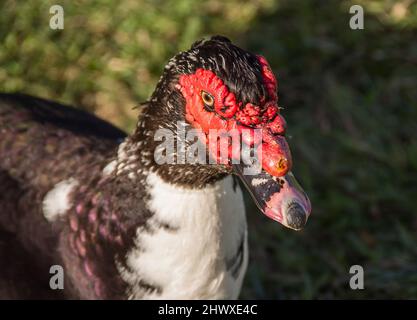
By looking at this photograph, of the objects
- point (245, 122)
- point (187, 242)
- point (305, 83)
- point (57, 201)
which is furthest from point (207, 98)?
point (305, 83)

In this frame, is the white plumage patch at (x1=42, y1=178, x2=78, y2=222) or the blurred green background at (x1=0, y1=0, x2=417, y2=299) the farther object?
the blurred green background at (x1=0, y1=0, x2=417, y2=299)

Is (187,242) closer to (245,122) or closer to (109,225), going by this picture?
(109,225)

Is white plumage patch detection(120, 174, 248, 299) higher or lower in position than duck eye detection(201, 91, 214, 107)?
lower

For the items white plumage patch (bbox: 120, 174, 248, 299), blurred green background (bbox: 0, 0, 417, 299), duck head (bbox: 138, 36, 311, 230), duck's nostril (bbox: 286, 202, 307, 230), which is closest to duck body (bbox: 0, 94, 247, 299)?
white plumage patch (bbox: 120, 174, 248, 299)

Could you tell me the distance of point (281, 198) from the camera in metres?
2.32

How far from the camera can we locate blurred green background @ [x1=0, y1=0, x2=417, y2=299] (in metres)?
3.88

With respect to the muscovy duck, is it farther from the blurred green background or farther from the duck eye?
the blurred green background

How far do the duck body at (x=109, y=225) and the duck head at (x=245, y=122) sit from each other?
240 mm

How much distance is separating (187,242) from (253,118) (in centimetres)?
49

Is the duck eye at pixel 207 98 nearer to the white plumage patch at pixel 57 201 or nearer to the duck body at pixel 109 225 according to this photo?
the duck body at pixel 109 225

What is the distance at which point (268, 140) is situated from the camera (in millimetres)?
2334

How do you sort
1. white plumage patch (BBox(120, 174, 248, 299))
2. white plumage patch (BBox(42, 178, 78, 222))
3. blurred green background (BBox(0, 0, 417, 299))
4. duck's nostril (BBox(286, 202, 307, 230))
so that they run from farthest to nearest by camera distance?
blurred green background (BBox(0, 0, 417, 299))
white plumage patch (BBox(42, 178, 78, 222))
white plumage patch (BBox(120, 174, 248, 299))
duck's nostril (BBox(286, 202, 307, 230))

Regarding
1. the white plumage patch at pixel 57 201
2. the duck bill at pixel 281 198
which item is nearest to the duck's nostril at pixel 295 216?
the duck bill at pixel 281 198
